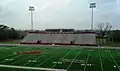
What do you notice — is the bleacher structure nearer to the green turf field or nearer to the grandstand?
the grandstand

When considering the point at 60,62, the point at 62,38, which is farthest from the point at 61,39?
the point at 60,62

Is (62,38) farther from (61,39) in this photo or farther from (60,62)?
(60,62)

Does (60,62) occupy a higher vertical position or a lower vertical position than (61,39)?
lower

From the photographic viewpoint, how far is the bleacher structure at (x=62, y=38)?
3869cm

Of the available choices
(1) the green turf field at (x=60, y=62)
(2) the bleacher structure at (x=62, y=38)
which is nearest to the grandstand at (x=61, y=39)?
(2) the bleacher structure at (x=62, y=38)

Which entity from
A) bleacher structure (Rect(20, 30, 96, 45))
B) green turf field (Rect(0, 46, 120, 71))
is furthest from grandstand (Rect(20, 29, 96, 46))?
green turf field (Rect(0, 46, 120, 71))

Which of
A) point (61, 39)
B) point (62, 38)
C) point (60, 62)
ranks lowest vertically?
point (60, 62)

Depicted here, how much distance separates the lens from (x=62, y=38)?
41.8m

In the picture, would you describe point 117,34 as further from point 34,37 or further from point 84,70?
point 84,70

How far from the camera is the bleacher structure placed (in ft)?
127

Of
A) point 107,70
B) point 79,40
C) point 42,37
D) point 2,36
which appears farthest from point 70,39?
point 107,70

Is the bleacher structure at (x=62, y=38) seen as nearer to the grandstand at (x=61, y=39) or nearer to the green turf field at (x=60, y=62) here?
the grandstand at (x=61, y=39)

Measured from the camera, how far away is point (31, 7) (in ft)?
158

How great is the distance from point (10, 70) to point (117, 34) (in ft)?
127
